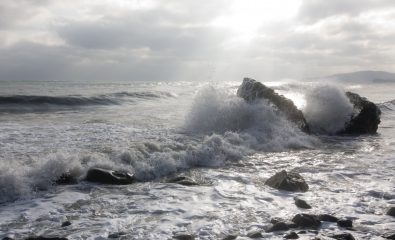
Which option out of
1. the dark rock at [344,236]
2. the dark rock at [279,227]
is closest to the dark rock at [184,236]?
the dark rock at [279,227]

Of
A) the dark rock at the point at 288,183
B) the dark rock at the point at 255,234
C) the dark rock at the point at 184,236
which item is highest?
the dark rock at the point at 288,183

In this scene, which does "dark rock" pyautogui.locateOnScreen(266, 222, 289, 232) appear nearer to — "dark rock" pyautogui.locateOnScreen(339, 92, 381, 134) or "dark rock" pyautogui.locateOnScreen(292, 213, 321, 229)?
"dark rock" pyautogui.locateOnScreen(292, 213, 321, 229)

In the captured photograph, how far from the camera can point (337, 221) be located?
16.7 feet

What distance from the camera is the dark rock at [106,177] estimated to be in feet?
22.3

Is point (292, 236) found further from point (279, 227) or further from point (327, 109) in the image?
point (327, 109)

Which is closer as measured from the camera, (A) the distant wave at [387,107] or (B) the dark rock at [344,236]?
(B) the dark rock at [344,236]

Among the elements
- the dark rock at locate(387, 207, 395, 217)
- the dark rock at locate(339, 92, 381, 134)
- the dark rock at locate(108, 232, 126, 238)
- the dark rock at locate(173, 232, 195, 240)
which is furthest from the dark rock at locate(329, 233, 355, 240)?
the dark rock at locate(339, 92, 381, 134)

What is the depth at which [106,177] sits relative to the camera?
22.4 feet

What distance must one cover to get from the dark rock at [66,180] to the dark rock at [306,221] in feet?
12.6

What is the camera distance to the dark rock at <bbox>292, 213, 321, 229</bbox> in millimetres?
4902

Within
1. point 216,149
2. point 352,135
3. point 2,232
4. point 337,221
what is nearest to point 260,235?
point 337,221

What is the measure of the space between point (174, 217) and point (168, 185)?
1.60 meters

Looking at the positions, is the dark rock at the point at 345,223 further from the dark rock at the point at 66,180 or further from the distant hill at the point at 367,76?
the distant hill at the point at 367,76

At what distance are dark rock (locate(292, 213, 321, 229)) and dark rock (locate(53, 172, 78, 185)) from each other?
383 centimetres
